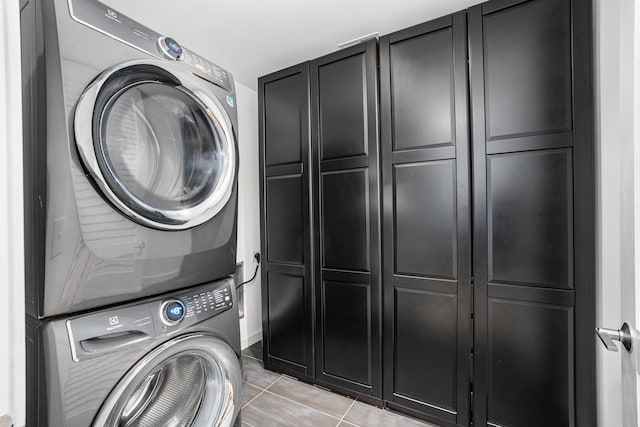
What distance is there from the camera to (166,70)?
100 centimetres

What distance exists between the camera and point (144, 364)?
0.89 metres

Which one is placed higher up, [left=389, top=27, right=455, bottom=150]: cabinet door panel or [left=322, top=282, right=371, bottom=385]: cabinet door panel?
[left=389, top=27, right=455, bottom=150]: cabinet door panel

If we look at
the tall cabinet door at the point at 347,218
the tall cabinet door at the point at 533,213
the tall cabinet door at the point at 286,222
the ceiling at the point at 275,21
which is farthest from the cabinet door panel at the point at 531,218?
the tall cabinet door at the point at 286,222

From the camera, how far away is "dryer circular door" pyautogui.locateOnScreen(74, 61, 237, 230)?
2.72 feet

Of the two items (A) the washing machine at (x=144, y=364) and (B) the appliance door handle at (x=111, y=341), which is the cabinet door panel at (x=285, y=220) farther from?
(B) the appliance door handle at (x=111, y=341)

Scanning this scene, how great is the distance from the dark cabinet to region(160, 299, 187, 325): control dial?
3.76ft

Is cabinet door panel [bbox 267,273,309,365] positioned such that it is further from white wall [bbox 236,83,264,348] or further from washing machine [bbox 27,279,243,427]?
washing machine [bbox 27,279,243,427]

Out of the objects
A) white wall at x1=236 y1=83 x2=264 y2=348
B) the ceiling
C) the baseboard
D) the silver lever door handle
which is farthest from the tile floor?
the ceiling

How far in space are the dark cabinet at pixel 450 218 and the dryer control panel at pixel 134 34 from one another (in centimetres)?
102

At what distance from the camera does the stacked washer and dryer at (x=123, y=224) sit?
0.76 metres

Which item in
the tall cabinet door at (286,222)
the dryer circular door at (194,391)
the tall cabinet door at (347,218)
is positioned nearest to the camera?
the dryer circular door at (194,391)

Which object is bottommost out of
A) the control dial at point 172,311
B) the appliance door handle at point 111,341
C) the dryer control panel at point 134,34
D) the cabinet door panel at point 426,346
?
the cabinet door panel at point 426,346

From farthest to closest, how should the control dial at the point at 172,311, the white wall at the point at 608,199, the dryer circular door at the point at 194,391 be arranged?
the white wall at the point at 608,199 → the dryer circular door at the point at 194,391 → the control dial at the point at 172,311

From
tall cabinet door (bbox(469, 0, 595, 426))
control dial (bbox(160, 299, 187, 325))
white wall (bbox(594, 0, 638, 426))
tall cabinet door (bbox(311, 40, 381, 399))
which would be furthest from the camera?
tall cabinet door (bbox(311, 40, 381, 399))
